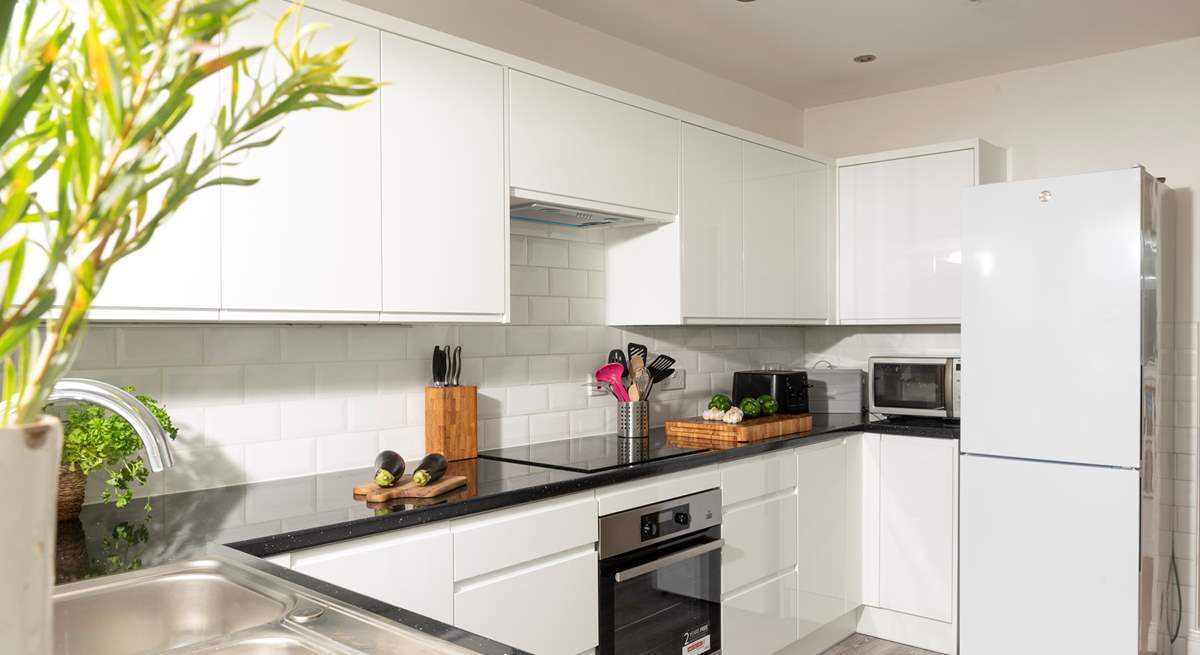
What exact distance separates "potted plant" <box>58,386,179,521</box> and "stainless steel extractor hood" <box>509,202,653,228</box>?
137 centimetres

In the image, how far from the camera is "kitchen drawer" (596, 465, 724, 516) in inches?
101

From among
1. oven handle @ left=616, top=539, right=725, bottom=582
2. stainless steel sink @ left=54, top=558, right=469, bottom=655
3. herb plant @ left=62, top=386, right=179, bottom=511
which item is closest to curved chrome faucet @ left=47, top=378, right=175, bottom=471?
stainless steel sink @ left=54, top=558, right=469, bottom=655

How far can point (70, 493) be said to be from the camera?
6.12 feet

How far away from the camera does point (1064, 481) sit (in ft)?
10.7

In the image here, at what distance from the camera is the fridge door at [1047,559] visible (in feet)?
10.4

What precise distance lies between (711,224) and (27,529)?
3.20 m

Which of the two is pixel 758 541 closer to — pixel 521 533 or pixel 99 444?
pixel 521 533

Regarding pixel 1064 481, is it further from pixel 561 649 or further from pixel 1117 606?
pixel 561 649

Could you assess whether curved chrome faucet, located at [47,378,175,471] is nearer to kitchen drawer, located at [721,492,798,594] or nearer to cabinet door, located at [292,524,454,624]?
cabinet door, located at [292,524,454,624]

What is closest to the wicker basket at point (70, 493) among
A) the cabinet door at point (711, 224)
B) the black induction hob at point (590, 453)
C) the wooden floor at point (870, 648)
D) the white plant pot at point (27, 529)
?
the black induction hob at point (590, 453)

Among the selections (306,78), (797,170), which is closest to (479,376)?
(797,170)

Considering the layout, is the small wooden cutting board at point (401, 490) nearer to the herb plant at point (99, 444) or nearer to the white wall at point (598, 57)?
the herb plant at point (99, 444)

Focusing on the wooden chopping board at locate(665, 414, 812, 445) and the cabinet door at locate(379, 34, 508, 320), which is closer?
the cabinet door at locate(379, 34, 508, 320)

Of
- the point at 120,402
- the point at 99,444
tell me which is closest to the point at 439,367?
the point at 99,444
